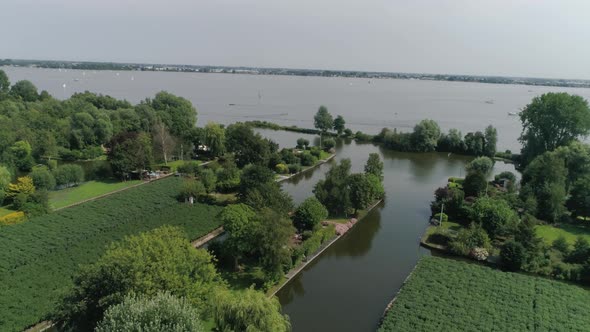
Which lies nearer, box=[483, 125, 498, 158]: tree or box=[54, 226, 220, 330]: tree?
box=[54, 226, 220, 330]: tree

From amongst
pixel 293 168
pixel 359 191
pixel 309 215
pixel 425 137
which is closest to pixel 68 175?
pixel 293 168

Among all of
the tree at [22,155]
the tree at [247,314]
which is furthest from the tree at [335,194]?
the tree at [22,155]

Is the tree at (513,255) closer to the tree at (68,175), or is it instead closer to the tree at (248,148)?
the tree at (248,148)

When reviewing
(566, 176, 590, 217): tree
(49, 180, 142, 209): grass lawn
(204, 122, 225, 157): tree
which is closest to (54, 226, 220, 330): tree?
(49, 180, 142, 209): grass lawn

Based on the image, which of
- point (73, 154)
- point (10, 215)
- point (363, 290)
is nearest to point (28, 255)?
point (10, 215)

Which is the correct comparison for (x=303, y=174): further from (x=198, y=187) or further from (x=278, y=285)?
(x=278, y=285)

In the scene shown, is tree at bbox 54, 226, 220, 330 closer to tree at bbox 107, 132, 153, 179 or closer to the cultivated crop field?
the cultivated crop field

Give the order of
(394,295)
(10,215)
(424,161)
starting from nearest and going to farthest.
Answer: (394,295) < (10,215) < (424,161)
